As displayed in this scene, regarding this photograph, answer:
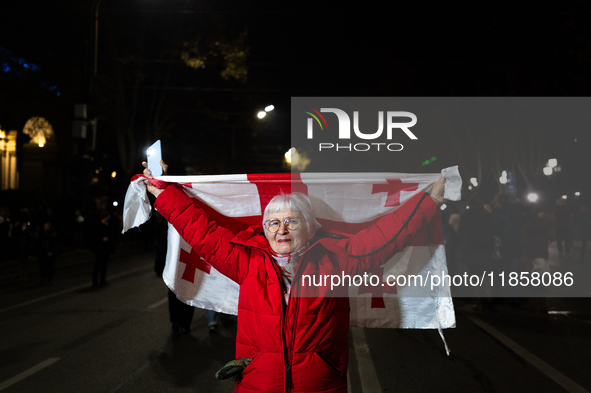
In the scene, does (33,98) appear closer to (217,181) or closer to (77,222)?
(77,222)

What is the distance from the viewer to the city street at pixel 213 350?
5.01 m

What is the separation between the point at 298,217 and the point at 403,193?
3.25 ft

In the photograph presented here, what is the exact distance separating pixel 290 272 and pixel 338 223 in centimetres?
105

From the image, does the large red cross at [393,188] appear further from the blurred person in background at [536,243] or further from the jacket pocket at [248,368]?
the blurred person in background at [536,243]

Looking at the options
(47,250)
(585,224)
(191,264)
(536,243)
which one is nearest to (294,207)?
(191,264)

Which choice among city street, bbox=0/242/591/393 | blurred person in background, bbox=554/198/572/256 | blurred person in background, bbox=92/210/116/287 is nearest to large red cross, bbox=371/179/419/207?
city street, bbox=0/242/591/393

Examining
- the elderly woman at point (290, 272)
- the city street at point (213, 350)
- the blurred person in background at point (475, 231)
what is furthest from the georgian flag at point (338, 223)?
the blurred person in background at point (475, 231)

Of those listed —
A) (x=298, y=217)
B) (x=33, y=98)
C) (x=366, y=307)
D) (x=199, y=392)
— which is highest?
(x=33, y=98)

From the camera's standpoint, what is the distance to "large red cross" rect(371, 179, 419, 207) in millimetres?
3590

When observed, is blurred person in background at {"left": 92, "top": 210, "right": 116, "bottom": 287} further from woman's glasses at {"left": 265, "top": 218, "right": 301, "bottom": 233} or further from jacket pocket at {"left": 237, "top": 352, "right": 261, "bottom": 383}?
jacket pocket at {"left": 237, "top": 352, "right": 261, "bottom": 383}

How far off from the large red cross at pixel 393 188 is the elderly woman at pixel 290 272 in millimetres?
608

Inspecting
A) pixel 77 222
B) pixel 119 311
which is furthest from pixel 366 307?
pixel 77 222

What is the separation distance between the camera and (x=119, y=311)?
8.41 meters

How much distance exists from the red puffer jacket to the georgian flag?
0.46m
